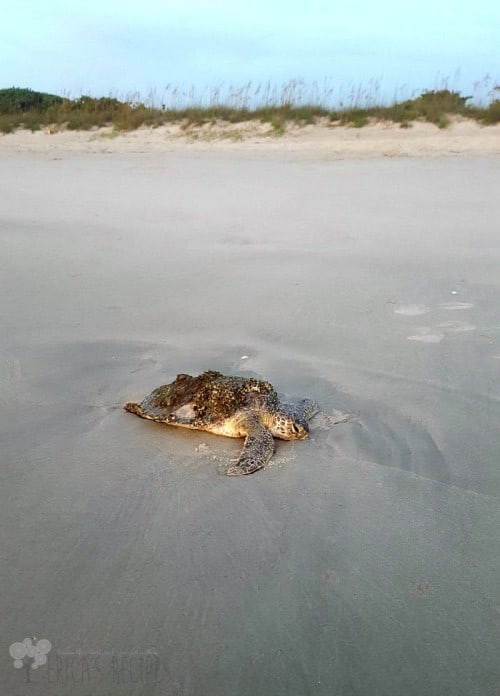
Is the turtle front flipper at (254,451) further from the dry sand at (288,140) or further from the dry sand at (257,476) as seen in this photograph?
the dry sand at (288,140)

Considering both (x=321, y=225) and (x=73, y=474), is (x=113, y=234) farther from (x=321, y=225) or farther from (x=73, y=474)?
(x=73, y=474)

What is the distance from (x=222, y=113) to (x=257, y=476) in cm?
1270

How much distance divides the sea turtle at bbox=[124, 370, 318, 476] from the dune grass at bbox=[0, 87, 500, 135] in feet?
34.4

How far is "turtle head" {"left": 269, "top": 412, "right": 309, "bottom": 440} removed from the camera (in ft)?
10.9

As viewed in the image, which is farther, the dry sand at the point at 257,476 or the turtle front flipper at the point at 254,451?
the turtle front flipper at the point at 254,451

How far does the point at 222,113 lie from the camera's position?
14.2 metres

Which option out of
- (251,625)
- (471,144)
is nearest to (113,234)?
(251,625)

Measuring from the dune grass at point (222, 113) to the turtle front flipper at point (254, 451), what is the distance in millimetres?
10785

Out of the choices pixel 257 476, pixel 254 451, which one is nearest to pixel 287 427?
pixel 254 451

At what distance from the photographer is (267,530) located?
2617mm

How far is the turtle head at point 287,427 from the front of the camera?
3326mm

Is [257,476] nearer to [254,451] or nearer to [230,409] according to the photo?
[254,451]

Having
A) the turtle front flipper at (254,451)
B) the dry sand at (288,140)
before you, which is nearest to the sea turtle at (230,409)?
the turtle front flipper at (254,451)

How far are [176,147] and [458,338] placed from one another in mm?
9922
